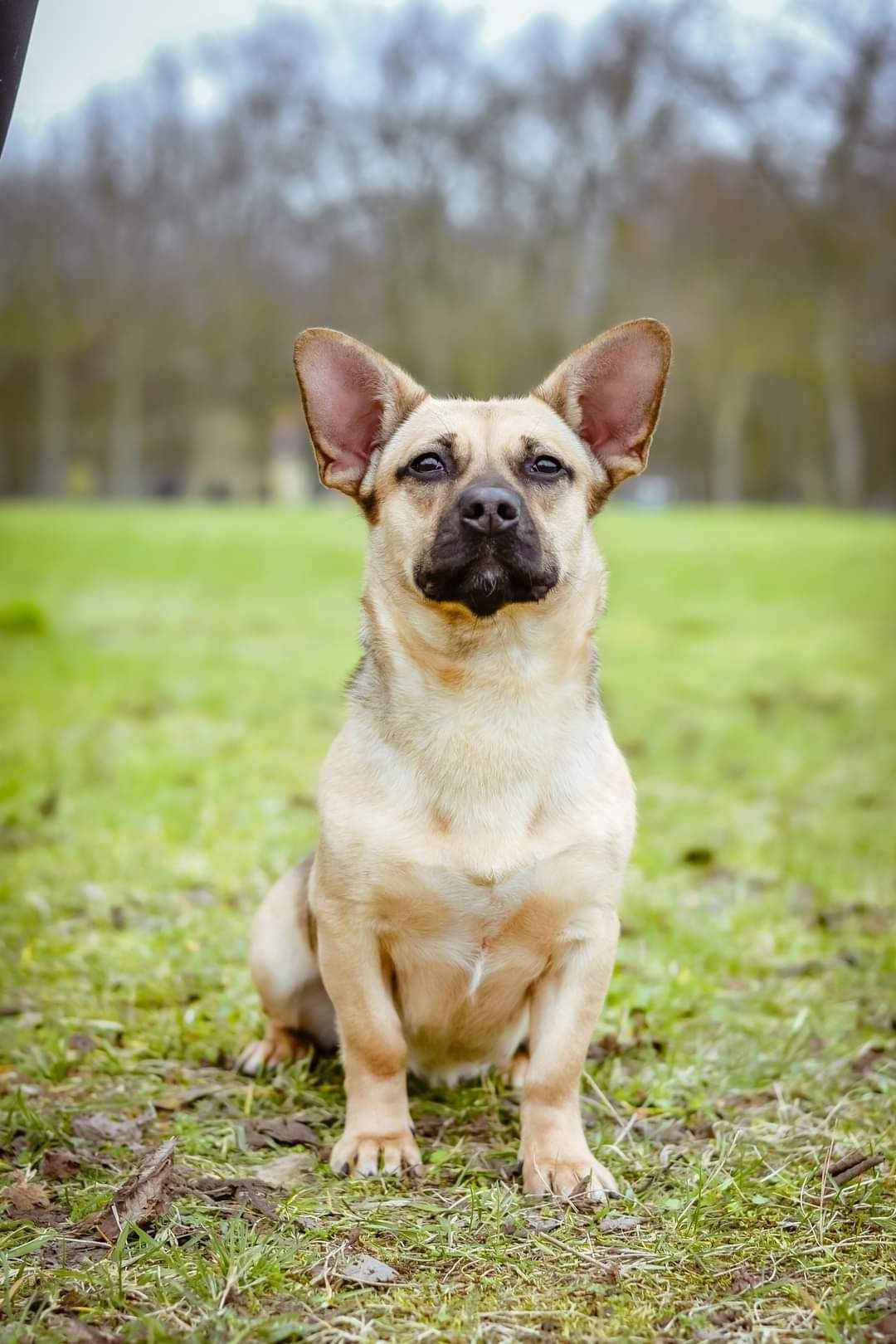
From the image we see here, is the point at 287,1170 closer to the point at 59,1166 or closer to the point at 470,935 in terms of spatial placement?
the point at 59,1166

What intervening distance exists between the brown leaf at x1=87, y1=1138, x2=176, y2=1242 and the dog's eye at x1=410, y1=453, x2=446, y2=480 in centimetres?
187

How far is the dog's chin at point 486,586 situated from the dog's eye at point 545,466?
1.21 feet

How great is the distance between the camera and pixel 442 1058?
12.0ft

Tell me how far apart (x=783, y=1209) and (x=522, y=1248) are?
65cm

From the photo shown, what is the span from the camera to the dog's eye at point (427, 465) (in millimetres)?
3615

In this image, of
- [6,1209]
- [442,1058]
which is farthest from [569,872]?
[6,1209]

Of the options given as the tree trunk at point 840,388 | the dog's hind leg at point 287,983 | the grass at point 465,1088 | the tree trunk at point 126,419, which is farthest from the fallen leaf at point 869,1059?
the tree trunk at point 126,419

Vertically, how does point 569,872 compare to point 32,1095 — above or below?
above

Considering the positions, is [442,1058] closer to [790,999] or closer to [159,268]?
[790,999]

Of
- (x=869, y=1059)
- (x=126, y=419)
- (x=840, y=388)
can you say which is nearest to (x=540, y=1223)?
(x=869, y=1059)

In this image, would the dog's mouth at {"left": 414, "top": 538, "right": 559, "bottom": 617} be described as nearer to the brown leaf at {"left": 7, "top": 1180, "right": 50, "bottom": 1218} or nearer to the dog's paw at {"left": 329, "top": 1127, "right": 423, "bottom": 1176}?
the dog's paw at {"left": 329, "top": 1127, "right": 423, "bottom": 1176}

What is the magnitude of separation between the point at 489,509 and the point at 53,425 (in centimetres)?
3891

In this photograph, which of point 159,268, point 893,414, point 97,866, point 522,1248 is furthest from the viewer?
point 893,414

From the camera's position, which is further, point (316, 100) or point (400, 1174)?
point (316, 100)
